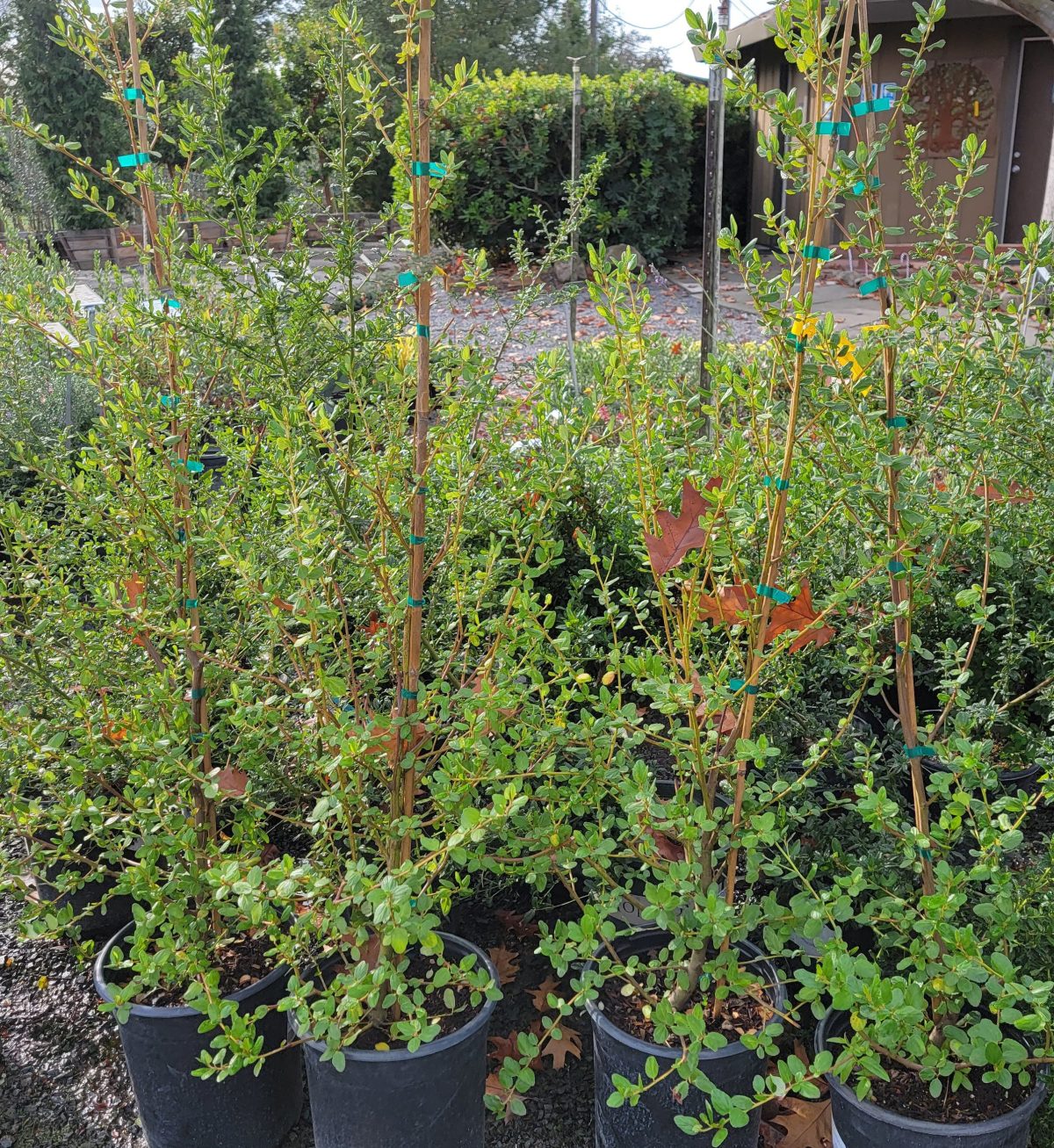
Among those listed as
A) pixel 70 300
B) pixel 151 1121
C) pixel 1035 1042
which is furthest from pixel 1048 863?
pixel 70 300

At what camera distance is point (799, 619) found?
1768mm

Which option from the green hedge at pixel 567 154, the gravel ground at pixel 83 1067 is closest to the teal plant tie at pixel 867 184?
the gravel ground at pixel 83 1067

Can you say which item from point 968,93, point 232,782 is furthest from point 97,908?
point 968,93

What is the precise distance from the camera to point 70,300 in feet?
6.55

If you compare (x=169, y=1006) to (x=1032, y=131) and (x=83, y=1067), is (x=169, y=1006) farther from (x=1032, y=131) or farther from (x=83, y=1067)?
(x=1032, y=131)

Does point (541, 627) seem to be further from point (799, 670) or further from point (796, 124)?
point (796, 124)

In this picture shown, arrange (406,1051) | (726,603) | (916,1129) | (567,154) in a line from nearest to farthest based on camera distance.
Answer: (916,1129), (406,1051), (726,603), (567,154)

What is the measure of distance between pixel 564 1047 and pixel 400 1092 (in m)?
0.51

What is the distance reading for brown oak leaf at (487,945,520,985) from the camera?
7.62 feet

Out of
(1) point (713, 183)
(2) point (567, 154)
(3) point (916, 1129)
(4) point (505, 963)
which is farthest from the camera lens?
(2) point (567, 154)

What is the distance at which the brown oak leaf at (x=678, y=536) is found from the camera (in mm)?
1713

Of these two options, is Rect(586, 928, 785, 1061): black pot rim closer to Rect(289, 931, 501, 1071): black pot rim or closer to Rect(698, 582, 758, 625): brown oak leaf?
Rect(289, 931, 501, 1071): black pot rim

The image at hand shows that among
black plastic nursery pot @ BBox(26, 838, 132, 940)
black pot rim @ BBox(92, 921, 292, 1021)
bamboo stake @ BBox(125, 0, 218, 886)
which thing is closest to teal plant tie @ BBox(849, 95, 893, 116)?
bamboo stake @ BBox(125, 0, 218, 886)

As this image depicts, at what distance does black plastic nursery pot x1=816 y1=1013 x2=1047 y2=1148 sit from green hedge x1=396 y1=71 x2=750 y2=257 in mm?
10723
